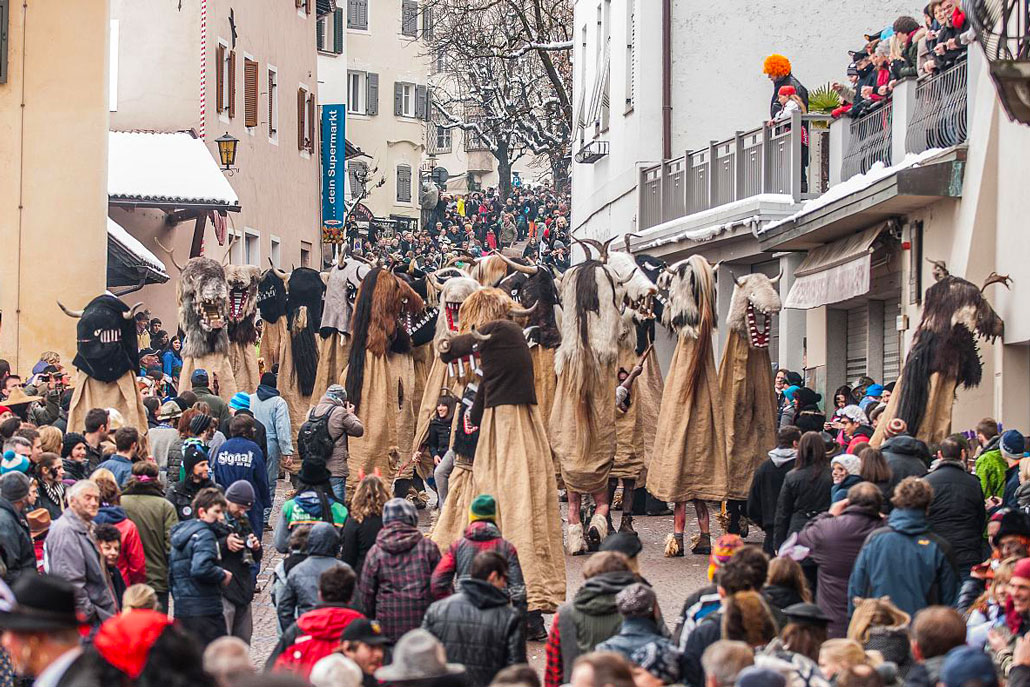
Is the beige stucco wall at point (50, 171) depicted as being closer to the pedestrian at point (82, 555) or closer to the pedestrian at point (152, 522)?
the pedestrian at point (152, 522)

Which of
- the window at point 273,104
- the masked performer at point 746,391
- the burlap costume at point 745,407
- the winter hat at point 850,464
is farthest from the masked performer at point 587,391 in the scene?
the window at point 273,104

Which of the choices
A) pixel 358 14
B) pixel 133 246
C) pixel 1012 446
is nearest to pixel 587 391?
pixel 1012 446

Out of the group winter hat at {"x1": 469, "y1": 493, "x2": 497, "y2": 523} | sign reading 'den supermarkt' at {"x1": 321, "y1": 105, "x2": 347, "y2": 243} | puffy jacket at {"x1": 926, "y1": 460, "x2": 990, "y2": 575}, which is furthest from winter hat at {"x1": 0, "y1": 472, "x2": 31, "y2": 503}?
sign reading 'den supermarkt' at {"x1": 321, "y1": 105, "x2": 347, "y2": 243}

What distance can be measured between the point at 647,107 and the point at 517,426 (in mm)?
19932

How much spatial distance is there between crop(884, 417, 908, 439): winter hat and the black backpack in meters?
4.94

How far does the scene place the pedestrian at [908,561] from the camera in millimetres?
10766

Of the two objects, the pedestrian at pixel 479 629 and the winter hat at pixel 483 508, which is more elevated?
the winter hat at pixel 483 508

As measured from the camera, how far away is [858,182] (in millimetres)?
20812

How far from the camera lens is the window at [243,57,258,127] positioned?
36594 millimetres

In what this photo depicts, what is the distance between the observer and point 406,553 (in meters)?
11.0

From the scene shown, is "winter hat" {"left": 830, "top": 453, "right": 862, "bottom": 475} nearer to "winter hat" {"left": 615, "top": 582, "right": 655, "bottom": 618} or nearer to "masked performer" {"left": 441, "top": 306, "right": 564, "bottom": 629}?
"masked performer" {"left": 441, "top": 306, "right": 564, "bottom": 629}

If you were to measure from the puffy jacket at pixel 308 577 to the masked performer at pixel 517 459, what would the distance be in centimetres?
290

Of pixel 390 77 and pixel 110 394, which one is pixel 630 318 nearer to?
pixel 110 394

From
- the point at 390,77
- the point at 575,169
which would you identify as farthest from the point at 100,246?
the point at 390,77
